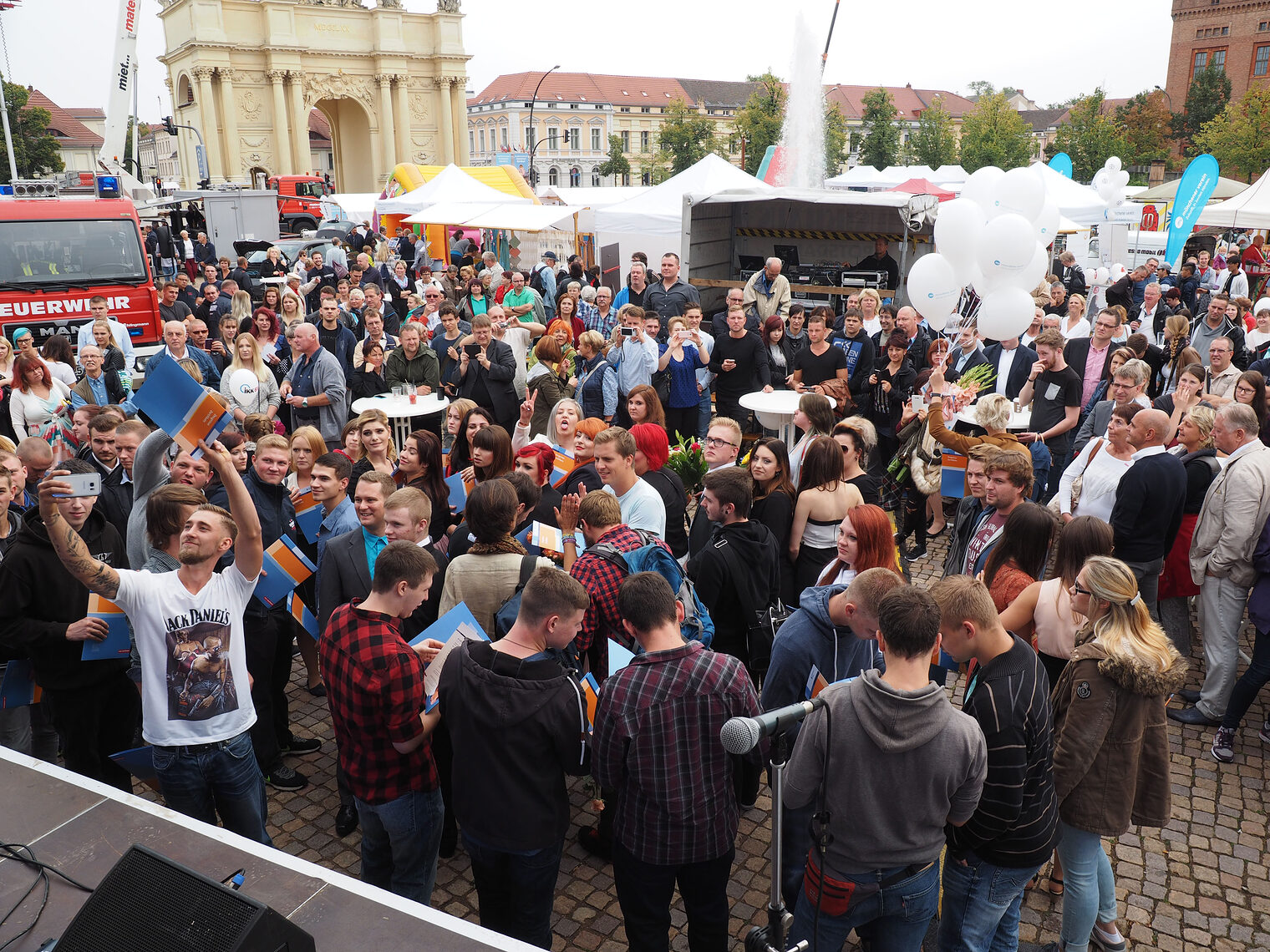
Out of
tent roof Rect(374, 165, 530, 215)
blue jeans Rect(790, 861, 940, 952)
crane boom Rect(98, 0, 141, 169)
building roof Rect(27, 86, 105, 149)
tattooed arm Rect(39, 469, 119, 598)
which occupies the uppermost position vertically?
building roof Rect(27, 86, 105, 149)

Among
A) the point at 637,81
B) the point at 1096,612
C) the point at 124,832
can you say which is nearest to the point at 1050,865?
the point at 1096,612

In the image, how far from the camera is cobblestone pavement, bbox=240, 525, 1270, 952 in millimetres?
3574

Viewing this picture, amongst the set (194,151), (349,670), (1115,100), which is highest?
(1115,100)

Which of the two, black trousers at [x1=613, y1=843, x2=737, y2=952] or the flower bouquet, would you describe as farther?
the flower bouquet

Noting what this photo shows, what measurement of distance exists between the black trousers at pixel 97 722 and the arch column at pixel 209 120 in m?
58.8

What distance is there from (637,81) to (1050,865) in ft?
366

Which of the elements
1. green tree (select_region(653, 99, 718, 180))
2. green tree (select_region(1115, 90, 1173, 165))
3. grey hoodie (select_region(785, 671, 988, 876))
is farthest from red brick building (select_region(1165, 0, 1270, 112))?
grey hoodie (select_region(785, 671, 988, 876))

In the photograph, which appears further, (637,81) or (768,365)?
(637,81)

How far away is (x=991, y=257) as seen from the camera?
24.1 ft

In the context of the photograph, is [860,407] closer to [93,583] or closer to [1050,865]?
[1050,865]

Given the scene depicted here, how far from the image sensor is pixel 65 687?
3.70 meters

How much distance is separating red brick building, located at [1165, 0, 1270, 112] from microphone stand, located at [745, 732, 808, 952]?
73892 mm

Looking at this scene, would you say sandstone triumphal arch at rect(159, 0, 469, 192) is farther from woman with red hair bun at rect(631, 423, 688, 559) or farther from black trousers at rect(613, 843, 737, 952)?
black trousers at rect(613, 843, 737, 952)

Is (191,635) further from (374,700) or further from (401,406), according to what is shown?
(401,406)
